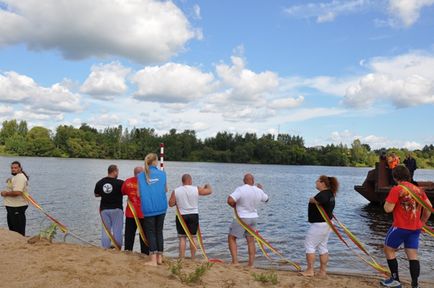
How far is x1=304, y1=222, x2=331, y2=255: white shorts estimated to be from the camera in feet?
25.1

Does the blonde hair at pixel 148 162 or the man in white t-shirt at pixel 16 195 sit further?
the man in white t-shirt at pixel 16 195

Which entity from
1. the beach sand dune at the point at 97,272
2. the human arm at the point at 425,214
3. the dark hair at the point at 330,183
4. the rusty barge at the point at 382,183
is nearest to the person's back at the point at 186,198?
the beach sand dune at the point at 97,272

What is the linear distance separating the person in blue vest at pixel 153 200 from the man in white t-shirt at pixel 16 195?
12.4 feet

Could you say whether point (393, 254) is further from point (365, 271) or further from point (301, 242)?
point (301, 242)

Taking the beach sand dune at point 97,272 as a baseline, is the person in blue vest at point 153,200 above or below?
above

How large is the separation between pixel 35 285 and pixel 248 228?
4.15m

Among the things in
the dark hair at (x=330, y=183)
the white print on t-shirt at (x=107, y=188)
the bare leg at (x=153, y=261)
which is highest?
the dark hair at (x=330, y=183)

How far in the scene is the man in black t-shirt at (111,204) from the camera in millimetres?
8680

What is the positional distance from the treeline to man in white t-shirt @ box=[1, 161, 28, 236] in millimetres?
112626

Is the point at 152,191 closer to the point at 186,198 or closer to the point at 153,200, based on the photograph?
the point at 153,200

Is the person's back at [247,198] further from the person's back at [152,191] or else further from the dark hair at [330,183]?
the person's back at [152,191]

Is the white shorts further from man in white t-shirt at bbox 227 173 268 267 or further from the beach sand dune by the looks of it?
man in white t-shirt at bbox 227 173 268 267

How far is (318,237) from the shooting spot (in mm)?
7688

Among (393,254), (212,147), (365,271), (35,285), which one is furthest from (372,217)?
(212,147)
